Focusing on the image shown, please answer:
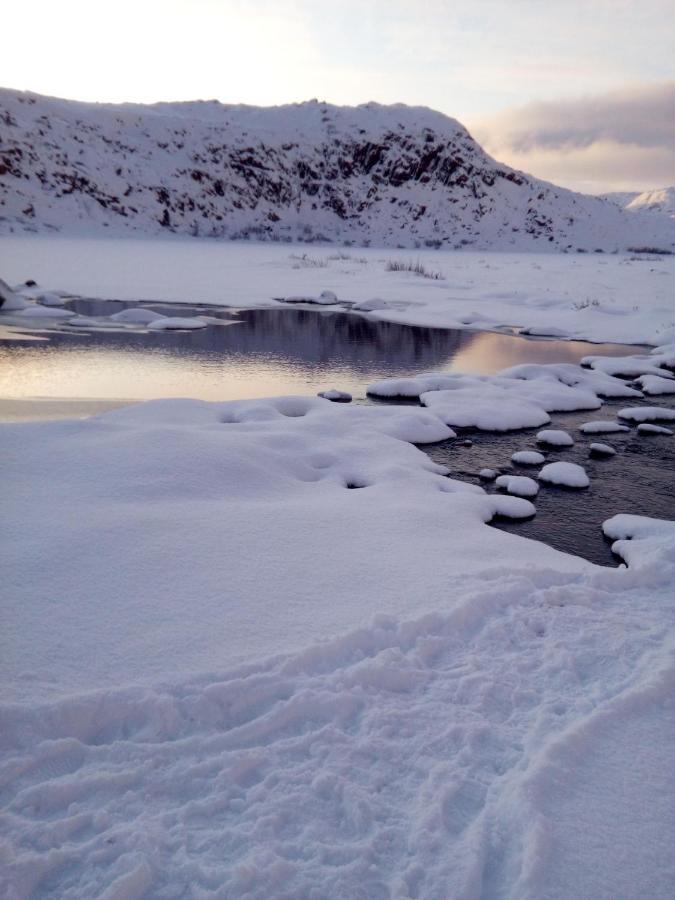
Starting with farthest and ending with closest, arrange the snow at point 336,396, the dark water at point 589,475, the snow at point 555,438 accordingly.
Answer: the snow at point 336,396, the snow at point 555,438, the dark water at point 589,475

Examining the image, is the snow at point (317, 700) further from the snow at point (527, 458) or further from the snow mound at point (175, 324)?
the snow mound at point (175, 324)

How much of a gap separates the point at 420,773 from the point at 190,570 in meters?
1.34

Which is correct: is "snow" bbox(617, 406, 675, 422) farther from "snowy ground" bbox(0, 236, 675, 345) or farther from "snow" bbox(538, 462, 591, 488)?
"snowy ground" bbox(0, 236, 675, 345)

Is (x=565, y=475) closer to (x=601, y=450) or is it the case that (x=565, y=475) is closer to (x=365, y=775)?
(x=601, y=450)

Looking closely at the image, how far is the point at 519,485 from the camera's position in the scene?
14.4 feet

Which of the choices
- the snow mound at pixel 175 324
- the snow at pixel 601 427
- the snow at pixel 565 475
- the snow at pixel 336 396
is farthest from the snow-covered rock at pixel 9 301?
the snow at pixel 565 475

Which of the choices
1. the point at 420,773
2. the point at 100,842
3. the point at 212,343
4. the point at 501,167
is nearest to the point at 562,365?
the point at 212,343

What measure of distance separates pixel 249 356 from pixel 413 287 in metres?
9.06

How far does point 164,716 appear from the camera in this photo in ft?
6.48

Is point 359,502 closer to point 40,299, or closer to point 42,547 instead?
point 42,547

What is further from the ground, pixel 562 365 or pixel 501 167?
pixel 501 167

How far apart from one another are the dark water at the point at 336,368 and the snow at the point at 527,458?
0.30 ft

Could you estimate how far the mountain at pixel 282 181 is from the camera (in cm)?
4038

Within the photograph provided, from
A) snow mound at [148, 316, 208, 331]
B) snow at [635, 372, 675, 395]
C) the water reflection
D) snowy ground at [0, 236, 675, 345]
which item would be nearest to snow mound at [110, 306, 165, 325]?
snow mound at [148, 316, 208, 331]
